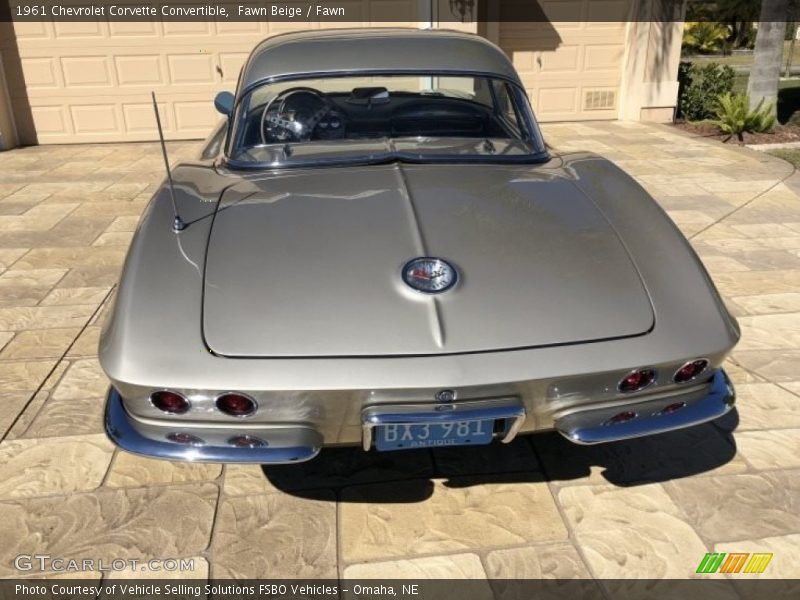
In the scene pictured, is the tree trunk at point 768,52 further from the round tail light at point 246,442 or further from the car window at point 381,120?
the round tail light at point 246,442

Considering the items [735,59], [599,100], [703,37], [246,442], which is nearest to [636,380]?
[246,442]

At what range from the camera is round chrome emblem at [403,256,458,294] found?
2.23m

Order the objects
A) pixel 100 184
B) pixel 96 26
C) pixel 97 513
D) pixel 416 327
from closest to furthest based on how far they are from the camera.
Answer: pixel 416 327
pixel 97 513
pixel 100 184
pixel 96 26

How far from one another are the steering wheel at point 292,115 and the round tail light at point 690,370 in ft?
6.52

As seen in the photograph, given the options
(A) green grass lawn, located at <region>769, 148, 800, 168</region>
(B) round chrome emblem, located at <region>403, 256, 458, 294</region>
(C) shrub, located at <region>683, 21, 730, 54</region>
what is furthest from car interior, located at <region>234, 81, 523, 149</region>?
(C) shrub, located at <region>683, 21, 730, 54</region>

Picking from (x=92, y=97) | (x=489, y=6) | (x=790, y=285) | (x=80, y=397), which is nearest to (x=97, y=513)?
(x=80, y=397)

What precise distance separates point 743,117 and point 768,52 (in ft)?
3.10

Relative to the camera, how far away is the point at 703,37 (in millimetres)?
30547

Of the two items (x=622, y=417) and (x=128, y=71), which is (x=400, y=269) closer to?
(x=622, y=417)

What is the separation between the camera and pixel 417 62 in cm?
337

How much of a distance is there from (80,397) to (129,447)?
4.40 ft

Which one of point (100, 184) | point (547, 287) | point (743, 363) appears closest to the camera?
point (547, 287)

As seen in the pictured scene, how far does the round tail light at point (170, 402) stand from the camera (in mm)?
2053

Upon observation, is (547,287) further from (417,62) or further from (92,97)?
(92,97)
